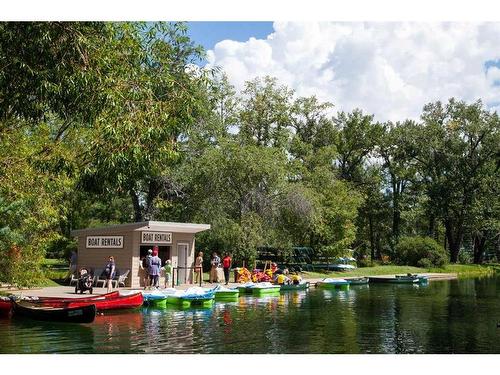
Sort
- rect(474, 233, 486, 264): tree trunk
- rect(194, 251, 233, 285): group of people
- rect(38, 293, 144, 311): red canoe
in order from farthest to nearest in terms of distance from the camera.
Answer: rect(474, 233, 486, 264): tree trunk < rect(194, 251, 233, 285): group of people < rect(38, 293, 144, 311): red canoe

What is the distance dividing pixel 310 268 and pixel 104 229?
71.4 feet

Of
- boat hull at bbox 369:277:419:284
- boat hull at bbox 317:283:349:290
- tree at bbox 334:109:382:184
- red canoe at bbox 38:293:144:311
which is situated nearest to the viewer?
red canoe at bbox 38:293:144:311

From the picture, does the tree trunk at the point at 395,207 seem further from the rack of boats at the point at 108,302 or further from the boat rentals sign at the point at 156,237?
the boat rentals sign at the point at 156,237

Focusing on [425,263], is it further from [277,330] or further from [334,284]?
[277,330]

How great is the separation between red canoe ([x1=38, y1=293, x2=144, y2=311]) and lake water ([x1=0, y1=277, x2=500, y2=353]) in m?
0.50

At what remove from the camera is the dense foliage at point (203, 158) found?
43.7 feet

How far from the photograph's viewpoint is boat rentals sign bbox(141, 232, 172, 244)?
27938mm

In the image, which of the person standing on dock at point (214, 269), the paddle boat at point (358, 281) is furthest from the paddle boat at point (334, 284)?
the person standing on dock at point (214, 269)

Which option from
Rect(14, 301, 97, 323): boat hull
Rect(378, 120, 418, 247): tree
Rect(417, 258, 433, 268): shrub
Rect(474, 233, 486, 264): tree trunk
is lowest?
Rect(14, 301, 97, 323): boat hull

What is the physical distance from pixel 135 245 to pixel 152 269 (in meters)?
1.99

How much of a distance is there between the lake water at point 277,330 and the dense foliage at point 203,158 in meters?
3.84

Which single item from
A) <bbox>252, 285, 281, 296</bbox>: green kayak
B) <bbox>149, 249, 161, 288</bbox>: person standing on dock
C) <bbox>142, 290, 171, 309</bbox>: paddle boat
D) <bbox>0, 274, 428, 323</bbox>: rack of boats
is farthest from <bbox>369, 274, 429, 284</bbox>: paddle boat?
<bbox>142, 290, 171, 309</bbox>: paddle boat

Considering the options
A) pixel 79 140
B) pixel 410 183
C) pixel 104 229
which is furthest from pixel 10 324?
pixel 410 183

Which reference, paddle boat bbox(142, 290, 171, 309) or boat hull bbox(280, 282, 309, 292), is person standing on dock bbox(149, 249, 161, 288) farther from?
boat hull bbox(280, 282, 309, 292)
